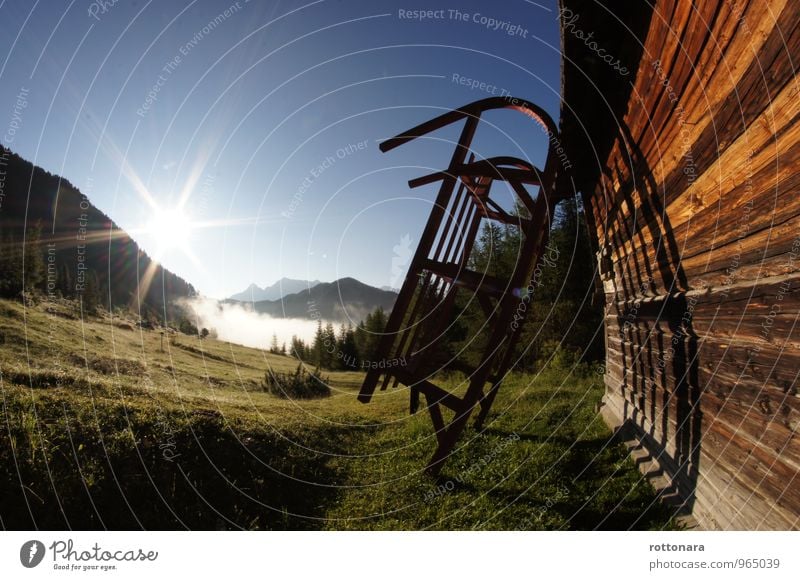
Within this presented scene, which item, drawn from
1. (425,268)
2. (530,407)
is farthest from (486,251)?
(425,268)

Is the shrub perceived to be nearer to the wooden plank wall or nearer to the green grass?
the green grass

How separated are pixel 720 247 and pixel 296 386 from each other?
19188mm

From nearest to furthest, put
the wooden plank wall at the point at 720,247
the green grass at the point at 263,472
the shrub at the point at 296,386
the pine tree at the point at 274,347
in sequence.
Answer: the wooden plank wall at the point at 720,247
the green grass at the point at 263,472
the shrub at the point at 296,386
the pine tree at the point at 274,347

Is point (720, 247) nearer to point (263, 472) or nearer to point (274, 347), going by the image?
point (263, 472)

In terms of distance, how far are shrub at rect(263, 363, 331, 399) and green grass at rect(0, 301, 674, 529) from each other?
9.98 metres

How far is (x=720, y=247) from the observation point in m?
3.60

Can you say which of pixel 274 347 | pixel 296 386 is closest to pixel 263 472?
pixel 296 386

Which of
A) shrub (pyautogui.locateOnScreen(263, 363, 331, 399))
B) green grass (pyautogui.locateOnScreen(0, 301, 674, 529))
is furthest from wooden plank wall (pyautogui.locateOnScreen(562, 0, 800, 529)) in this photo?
shrub (pyautogui.locateOnScreen(263, 363, 331, 399))

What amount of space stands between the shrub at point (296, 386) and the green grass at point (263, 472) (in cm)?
998

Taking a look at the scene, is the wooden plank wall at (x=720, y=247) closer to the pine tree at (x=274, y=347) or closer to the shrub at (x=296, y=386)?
the shrub at (x=296, y=386)

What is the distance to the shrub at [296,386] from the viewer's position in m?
18.1

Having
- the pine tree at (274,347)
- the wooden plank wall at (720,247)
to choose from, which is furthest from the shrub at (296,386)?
the pine tree at (274,347)

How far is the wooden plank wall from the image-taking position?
8.89ft

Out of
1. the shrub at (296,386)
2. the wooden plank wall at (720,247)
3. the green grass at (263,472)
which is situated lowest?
the shrub at (296,386)
